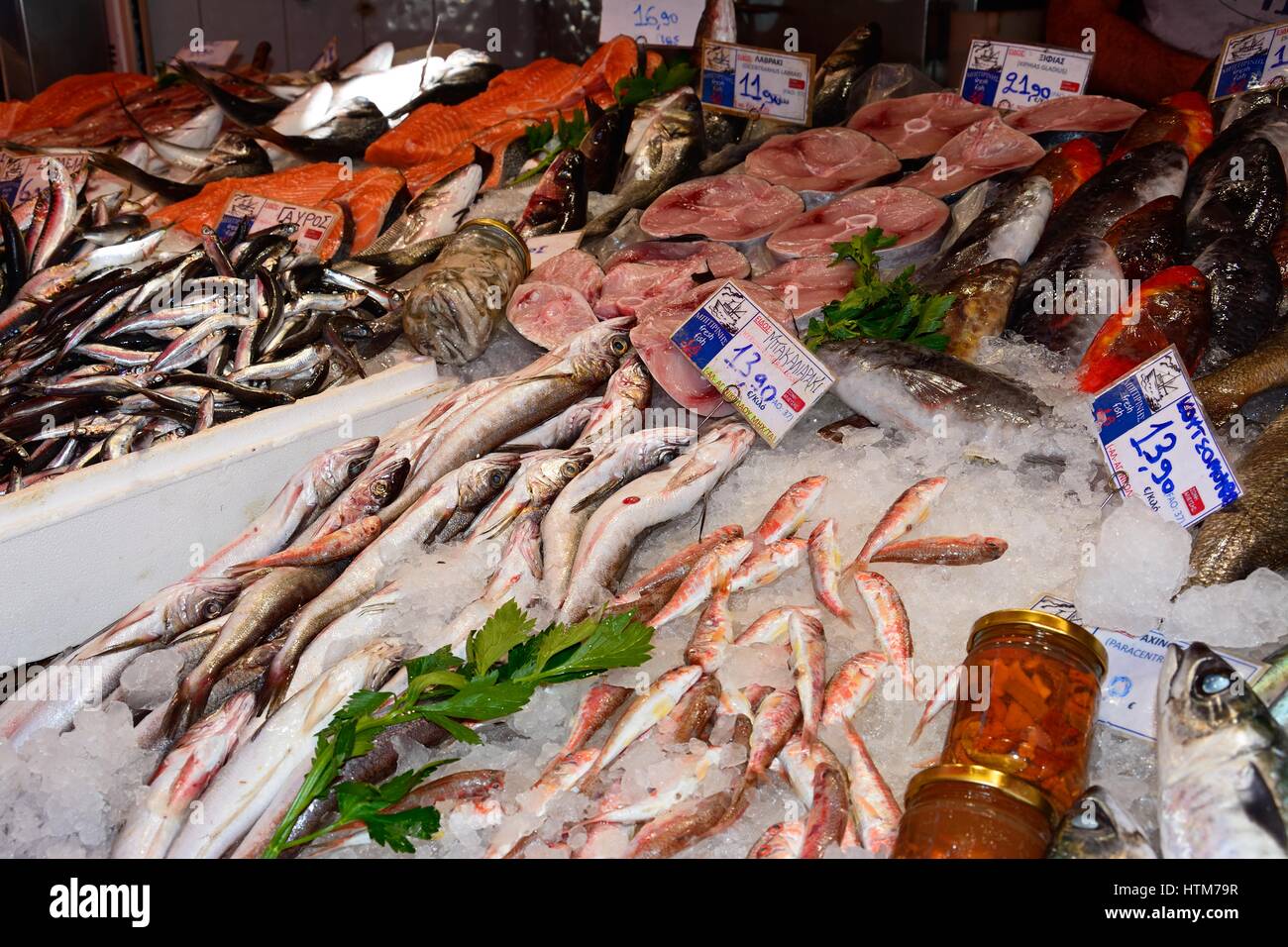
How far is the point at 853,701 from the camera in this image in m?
1.87

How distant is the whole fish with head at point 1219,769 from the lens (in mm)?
1297

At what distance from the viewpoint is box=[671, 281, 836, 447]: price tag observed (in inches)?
102

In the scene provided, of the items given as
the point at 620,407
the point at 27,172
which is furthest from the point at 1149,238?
the point at 27,172

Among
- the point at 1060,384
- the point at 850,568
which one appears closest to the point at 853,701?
the point at 850,568

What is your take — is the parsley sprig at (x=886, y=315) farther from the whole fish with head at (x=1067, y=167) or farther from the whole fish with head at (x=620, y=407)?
the whole fish with head at (x=1067, y=167)

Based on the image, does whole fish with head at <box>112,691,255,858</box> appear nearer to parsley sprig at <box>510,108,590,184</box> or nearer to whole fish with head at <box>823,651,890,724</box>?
whole fish with head at <box>823,651,890,724</box>

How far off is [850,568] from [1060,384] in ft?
3.13

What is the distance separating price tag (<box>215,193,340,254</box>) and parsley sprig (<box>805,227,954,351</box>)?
2.32m

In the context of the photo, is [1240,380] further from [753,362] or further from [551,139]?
[551,139]

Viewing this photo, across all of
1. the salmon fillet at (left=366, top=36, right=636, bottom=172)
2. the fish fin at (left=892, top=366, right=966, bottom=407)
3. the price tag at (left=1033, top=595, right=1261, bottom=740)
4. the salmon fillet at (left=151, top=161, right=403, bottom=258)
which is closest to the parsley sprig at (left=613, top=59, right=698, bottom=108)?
the salmon fillet at (left=366, top=36, right=636, bottom=172)

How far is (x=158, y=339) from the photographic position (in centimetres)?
352

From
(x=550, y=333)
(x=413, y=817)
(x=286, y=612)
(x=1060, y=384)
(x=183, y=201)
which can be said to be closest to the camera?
(x=413, y=817)
